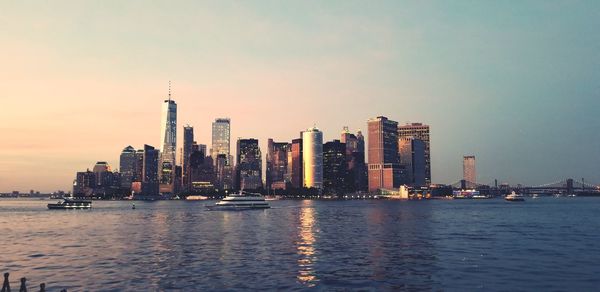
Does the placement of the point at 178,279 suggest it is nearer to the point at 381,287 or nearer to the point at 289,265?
the point at 289,265

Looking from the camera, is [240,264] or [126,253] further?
[126,253]

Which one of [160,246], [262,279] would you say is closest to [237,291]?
[262,279]

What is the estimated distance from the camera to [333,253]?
66.3 metres

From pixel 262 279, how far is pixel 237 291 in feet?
18.9

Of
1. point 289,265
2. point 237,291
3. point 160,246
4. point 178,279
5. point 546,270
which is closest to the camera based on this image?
point 237,291

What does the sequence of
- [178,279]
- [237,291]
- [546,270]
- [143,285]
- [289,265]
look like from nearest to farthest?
[237,291]
[143,285]
[178,279]
[546,270]
[289,265]

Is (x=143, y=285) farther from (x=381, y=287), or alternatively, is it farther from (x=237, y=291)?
(x=381, y=287)

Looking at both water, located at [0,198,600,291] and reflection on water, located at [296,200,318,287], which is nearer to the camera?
water, located at [0,198,600,291]

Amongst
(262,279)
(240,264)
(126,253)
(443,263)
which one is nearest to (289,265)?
(240,264)

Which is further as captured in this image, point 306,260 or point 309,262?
point 306,260

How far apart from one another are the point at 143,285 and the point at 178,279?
384cm

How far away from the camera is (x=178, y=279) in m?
47.4

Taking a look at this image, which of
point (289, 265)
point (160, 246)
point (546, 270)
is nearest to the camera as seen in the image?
point (546, 270)

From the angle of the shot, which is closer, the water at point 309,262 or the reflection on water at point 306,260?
the water at point 309,262
